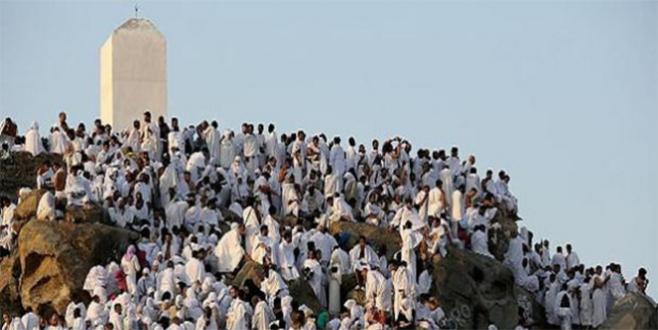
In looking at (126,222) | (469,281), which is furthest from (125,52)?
(469,281)

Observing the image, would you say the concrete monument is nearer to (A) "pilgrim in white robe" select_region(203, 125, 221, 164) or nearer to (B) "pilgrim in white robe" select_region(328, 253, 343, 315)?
Answer: (A) "pilgrim in white robe" select_region(203, 125, 221, 164)

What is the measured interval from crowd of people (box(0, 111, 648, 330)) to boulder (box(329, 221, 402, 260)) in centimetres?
27

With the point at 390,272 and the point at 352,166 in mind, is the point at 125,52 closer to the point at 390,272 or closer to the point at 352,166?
the point at 352,166

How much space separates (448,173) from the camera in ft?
192

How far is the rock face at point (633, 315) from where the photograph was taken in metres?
33.8

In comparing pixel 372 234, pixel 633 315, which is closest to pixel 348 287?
pixel 372 234

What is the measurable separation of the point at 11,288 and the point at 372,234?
9.20 m

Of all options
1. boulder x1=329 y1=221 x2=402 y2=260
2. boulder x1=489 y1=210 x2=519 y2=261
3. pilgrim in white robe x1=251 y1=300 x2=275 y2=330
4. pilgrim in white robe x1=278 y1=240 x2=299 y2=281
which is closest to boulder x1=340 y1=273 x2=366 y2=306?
pilgrim in white robe x1=278 y1=240 x2=299 y2=281

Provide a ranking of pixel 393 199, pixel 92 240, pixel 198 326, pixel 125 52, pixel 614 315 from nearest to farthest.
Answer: pixel 614 315 < pixel 198 326 < pixel 92 240 < pixel 393 199 < pixel 125 52

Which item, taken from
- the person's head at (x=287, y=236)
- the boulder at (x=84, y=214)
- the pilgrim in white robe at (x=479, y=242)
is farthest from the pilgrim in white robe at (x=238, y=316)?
the pilgrim in white robe at (x=479, y=242)

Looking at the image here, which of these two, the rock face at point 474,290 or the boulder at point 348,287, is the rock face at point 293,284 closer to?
the boulder at point 348,287

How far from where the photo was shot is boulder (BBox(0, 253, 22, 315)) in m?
52.8

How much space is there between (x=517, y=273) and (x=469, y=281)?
142 inches

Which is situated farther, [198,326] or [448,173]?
[448,173]
